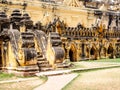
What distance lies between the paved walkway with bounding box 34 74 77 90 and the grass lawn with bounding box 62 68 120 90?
25 cm

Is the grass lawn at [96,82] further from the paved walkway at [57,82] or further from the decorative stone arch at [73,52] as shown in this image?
the decorative stone arch at [73,52]

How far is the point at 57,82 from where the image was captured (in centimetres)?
1405

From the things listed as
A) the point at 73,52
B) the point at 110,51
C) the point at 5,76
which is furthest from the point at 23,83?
the point at 110,51

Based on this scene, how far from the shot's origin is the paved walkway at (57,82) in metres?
12.8

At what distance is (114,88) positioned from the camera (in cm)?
1253

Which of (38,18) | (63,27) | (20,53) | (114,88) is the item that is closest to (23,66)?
(20,53)

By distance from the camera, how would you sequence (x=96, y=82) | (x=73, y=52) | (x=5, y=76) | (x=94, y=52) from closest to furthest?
(x=96, y=82) → (x=5, y=76) → (x=73, y=52) → (x=94, y=52)

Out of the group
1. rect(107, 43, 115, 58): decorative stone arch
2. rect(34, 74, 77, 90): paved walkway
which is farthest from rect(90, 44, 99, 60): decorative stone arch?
rect(34, 74, 77, 90): paved walkway

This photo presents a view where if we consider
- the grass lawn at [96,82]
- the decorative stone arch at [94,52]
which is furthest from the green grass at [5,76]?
the decorative stone arch at [94,52]

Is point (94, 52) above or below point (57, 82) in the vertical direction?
below

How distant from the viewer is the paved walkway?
1275 centimetres

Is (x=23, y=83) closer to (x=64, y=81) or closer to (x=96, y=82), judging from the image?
(x=64, y=81)

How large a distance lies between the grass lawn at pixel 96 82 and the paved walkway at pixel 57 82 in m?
0.25

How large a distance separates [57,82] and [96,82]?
1.58m
